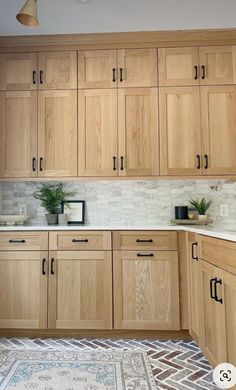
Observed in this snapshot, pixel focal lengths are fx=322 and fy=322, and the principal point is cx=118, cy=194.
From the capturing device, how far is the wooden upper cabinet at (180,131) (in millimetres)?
2873

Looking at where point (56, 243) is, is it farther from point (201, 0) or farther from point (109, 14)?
point (201, 0)

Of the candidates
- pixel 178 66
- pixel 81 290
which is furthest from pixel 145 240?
pixel 178 66

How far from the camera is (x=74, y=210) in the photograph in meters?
3.15

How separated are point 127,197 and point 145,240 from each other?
0.71 m

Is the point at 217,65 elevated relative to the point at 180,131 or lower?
elevated

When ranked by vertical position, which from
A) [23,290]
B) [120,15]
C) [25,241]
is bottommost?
[23,290]

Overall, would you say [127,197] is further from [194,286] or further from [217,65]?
[217,65]

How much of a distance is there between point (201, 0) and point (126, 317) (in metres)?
2.49

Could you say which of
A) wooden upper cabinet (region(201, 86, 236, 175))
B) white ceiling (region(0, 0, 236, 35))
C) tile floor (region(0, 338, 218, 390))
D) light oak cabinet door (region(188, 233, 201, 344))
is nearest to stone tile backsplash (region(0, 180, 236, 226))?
wooden upper cabinet (region(201, 86, 236, 175))

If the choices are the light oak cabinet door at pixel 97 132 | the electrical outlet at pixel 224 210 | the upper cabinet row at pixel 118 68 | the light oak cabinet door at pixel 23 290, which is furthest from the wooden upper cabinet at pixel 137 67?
the light oak cabinet door at pixel 23 290

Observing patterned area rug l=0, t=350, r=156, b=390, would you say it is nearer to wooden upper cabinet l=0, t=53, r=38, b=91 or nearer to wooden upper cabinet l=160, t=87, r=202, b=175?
wooden upper cabinet l=160, t=87, r=202, b=175

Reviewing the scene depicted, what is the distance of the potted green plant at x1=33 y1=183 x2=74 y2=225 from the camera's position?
3062 mm

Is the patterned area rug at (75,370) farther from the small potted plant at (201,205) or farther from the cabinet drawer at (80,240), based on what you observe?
the small potted plant at (201,205)

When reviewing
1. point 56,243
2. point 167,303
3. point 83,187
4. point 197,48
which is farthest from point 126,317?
point 197,48
